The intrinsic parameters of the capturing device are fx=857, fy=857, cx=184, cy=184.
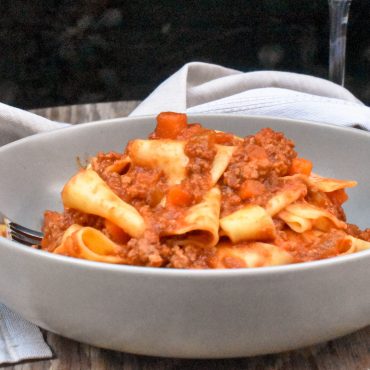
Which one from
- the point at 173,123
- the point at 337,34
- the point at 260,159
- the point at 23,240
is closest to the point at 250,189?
the point at 260,159

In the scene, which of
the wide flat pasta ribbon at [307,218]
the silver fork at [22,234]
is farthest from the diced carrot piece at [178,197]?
the silver fork at [22,234]

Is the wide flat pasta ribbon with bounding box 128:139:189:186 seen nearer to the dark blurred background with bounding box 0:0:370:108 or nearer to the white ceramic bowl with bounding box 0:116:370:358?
the white ceramic bowl with bounding box 0:116:370:358

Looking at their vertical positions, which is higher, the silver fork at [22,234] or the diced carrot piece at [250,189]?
the diced carrot piece at [250,189]

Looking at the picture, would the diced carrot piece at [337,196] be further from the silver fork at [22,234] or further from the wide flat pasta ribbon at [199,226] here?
A: the silver fork at [22,234]

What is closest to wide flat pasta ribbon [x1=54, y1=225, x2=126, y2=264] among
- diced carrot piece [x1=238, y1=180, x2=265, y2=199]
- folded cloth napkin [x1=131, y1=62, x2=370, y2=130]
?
diced carrot piece [x1=238, y1=180, x2=265, y2=199]

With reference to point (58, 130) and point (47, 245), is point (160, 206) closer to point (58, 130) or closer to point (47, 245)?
point (47, 245)

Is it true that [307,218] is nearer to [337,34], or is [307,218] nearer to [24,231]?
[24,231]
